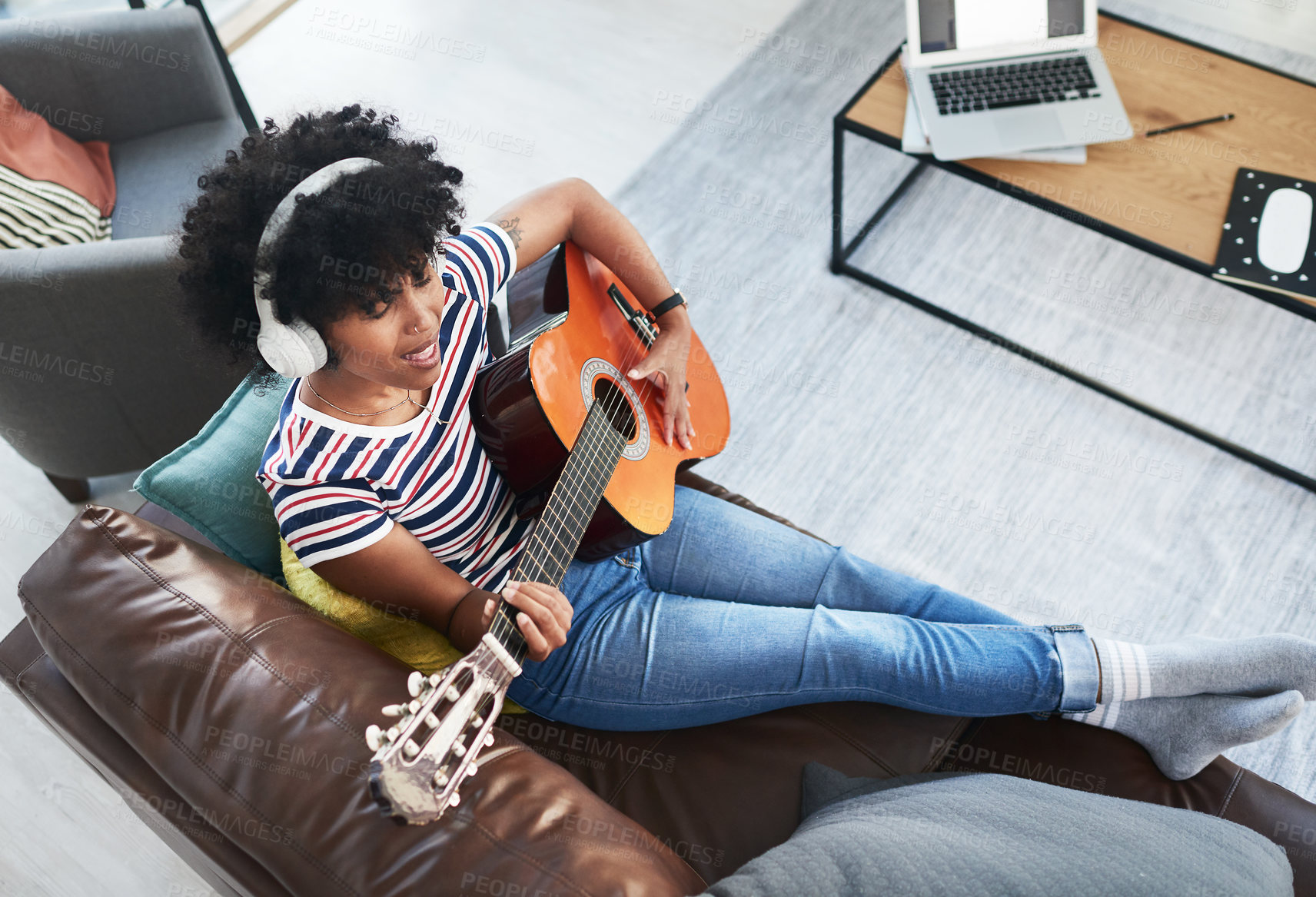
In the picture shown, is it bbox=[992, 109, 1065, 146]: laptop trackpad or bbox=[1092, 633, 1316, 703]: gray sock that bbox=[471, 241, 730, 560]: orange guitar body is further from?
bbox=[992, 109, 1065, 146]: laptop trackpad

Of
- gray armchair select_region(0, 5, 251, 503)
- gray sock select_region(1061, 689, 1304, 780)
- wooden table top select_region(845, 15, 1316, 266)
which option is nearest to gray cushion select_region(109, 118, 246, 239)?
gray armchair select_region(0, 5, 251, 503)

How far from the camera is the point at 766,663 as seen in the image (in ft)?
4.11

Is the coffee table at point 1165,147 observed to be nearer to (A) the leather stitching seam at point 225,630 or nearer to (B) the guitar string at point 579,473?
(B) the guitar string at point 579,473

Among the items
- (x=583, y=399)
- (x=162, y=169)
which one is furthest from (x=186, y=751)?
(x=162, y=169)

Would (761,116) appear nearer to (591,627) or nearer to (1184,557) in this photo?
(1184,557)

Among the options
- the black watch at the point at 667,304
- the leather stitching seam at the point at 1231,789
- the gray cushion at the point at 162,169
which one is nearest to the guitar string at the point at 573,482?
the black watch at the point at 667,304

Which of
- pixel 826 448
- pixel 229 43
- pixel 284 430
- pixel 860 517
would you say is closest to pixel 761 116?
pixel 826 448

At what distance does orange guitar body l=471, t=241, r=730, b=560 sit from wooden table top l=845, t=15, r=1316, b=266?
785 millimetres

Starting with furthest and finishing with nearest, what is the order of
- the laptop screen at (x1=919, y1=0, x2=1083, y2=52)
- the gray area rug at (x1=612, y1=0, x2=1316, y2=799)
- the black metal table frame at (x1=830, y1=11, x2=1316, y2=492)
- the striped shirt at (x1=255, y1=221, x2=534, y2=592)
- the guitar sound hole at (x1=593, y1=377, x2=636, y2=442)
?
the laptop screen at (x1=919, y1=0, x2=1083, y2=52)
the gray area rug at (x1=612, y1=0, x2=1316, y2=799)
the black metal table frame at (x1=830, y1=11, x2=1316, y2=492)
the guitar sound hole at (x1=593, y1=377, x2=636, y2=442)
the striped shirt at (x1=255, y1=221, x2=534, y2=592)

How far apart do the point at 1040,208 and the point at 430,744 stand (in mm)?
1562

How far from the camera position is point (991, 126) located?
1.91 m

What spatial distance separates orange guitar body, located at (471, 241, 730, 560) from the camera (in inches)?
48.6

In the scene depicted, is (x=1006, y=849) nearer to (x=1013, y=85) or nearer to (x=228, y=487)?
Answer: (x=228, y=487)

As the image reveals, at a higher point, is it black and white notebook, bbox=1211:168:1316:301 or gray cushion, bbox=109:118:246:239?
gray cushion, bbox=109:118:246:239
